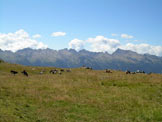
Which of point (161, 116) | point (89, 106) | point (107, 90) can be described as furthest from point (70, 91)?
point (161, 116)

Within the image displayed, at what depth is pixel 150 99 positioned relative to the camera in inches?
887

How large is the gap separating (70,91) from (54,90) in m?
2.38

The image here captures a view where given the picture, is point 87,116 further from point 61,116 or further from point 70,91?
point 70,91

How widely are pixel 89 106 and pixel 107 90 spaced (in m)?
7.48

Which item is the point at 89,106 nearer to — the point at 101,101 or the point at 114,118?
the point at 101,101

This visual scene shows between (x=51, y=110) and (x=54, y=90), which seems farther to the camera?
(x=54, y=90)

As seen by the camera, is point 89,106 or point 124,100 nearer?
point 89,106

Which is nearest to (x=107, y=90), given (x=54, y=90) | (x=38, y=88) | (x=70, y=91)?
(x=70, y=91)

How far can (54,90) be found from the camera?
26.8m

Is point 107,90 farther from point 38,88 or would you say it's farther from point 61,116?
point 61,116

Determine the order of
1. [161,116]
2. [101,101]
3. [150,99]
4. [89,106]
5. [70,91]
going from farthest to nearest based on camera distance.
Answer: [70,91], [150,99], [101,101], [89,106], [161,116]

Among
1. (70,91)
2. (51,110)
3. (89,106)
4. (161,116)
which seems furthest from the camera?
(70,91)

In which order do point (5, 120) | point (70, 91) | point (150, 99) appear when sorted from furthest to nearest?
1. point (70, 91)
2. point (150, 99)
3. point (5, 120)

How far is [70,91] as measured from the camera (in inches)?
1017
